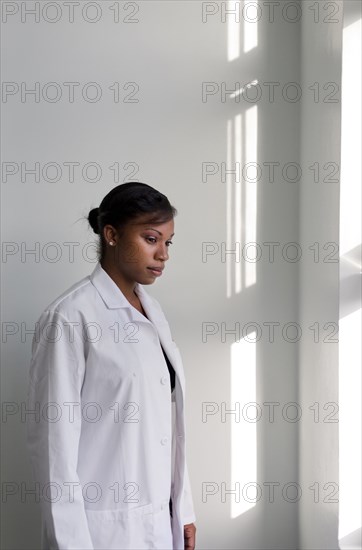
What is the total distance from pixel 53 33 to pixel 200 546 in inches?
64.9

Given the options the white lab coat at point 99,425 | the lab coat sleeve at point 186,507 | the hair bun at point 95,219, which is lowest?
the lab coat sleeve at point 186,507

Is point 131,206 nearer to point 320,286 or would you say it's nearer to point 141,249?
point 141,249

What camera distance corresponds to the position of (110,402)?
176 cm

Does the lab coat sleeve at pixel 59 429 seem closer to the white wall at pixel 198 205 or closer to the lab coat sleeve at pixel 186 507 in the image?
the lab coat sleeve at pixel 186 507

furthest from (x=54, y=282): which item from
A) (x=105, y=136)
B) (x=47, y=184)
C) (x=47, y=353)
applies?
(x=47, y=353)

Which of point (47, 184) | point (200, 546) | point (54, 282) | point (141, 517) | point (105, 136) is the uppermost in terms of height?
point (105, 136)

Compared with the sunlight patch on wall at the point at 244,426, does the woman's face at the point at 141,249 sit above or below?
above

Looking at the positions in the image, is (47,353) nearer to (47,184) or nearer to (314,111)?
(47,184)

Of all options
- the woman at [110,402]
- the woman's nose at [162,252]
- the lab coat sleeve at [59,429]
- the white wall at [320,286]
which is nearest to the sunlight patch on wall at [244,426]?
the white wall at [320,286]

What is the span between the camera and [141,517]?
178 centimetres

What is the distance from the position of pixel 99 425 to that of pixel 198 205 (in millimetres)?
881

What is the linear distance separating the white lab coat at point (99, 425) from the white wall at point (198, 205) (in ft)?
1.78

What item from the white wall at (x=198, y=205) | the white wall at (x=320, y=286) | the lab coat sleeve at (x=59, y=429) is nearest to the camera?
the lab coat sleeve at (x=59, y=429)

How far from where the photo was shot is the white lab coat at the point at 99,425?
→ 1.69 metres
